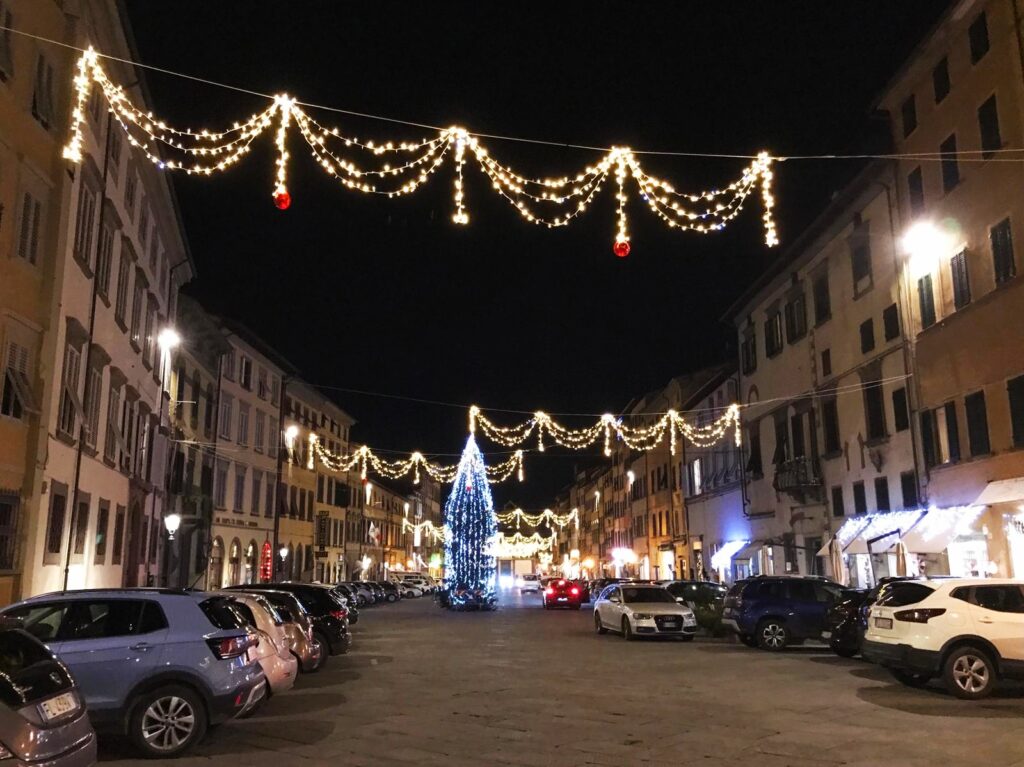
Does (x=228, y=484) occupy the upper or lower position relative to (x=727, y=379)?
lower

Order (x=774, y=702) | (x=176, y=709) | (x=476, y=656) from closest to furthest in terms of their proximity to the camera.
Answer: (x=176, y=709) < (x=774, y=702) < (x=476, y=656)

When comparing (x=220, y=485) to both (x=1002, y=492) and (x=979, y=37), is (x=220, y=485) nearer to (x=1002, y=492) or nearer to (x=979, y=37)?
(x=1002, y=492)

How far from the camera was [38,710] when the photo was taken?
237 inches

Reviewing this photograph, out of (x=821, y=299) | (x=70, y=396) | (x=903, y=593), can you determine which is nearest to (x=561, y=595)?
(x=821, y=299)

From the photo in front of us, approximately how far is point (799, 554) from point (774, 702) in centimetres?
2384

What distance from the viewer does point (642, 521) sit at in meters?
67.2

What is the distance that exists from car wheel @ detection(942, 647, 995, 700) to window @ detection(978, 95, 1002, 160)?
1414 cm

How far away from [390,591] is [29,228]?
4617 cm

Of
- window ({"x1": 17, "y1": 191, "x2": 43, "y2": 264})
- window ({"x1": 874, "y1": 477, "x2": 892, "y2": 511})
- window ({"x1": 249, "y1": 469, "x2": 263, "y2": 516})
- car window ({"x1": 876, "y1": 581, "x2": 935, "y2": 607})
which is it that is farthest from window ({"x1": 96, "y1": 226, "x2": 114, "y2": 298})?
window ({"x1": 249, "y1": 469, "x2": 263, "y2": 516})

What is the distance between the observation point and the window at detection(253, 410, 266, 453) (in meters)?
49.3

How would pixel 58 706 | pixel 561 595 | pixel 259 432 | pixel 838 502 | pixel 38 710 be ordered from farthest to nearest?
pixel 259 432 → pixel 561 595 → pixel 838 502 → pixel 58 706 → pixel 38 710

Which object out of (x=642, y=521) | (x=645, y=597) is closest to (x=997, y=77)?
(x=645, y=597)

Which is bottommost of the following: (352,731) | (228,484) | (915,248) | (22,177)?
(352,731)

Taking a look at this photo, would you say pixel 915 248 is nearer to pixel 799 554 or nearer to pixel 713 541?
pixel 799 554
